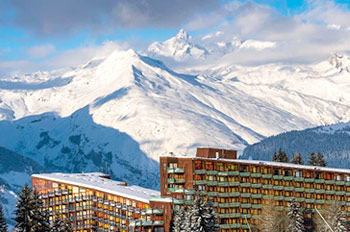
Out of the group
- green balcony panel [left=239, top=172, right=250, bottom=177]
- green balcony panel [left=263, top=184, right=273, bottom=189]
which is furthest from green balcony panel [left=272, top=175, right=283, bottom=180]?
green balcony panel [left=239, top=172, right=250, bottom=177]

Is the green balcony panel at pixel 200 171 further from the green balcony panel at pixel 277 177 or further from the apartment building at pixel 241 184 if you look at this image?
the green balcony panel at pixel 277 177

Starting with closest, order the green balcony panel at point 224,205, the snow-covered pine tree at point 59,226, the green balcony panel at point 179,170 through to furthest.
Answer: the snow-covered pine tree at point 59,226, the green balcony panel at point 179,170, the green balcony panel at point 224,205

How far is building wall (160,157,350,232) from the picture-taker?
179 meters

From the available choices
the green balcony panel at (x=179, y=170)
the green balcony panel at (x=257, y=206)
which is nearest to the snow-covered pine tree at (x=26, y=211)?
the green balcony panel at (x=179, y=170)

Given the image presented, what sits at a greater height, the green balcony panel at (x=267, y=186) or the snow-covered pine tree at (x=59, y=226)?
the green balcony panel at (x=267, y=186)

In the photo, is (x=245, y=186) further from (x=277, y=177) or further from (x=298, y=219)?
(x=298, y=219)

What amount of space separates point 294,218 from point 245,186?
17.3 m

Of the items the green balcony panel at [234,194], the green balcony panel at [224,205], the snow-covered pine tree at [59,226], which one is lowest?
the snow-covered pine tree at [59,226]

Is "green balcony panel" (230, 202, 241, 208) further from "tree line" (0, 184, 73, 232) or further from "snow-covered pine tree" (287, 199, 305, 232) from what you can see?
"tree line" (0, 184, 73, 232)

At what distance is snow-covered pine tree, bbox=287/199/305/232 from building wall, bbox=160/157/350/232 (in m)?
9.65

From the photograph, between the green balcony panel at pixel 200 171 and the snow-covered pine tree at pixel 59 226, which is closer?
the snow-covered pine tree at pixel 59 226

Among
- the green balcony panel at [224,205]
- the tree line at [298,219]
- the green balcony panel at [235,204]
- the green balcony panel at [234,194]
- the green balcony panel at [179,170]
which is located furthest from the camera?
the green balcony panel at [234,194]

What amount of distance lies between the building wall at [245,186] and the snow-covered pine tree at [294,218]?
9.65 meters

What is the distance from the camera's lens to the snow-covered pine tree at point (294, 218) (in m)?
169
